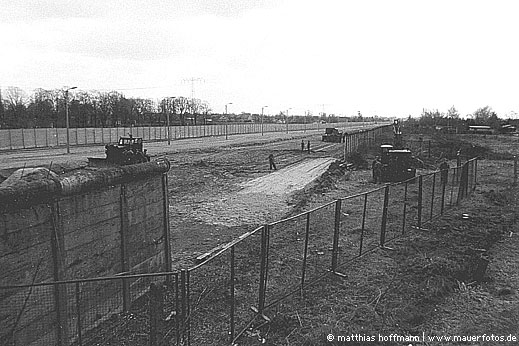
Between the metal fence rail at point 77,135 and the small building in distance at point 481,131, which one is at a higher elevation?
the small building in distance at point 481,131

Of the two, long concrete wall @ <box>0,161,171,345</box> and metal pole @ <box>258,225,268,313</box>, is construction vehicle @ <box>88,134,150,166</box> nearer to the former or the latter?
long concrete wall @ <box>0,161,171,345</box>

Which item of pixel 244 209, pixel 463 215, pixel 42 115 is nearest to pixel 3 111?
pixel 42 115

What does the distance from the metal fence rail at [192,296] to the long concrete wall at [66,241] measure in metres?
0.03

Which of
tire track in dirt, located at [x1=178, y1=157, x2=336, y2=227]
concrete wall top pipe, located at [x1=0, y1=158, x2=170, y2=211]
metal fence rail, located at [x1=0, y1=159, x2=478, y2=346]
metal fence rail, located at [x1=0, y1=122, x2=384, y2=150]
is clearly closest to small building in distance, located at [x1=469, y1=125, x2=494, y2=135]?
metal fence rail, located at [x1=0, y1=122, x2=384, y2=150]

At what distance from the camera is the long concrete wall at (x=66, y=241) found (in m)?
5.09

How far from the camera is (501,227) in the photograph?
1330cm

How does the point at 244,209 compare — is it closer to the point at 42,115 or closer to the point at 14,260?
the point at 14,260

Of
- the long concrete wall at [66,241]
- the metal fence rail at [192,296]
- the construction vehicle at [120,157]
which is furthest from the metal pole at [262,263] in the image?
the construction vehicle at [120,157]

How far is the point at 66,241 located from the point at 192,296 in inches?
99.8

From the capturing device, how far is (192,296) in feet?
25.0

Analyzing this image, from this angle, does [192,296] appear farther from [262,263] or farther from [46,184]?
[46,184]

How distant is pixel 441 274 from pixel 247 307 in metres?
4.30

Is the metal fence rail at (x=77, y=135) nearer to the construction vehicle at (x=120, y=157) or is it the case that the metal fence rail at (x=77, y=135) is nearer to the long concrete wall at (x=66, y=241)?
the construction vehicle at (x=120, y=157)

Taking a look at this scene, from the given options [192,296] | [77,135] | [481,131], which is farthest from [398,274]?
[481,131]
